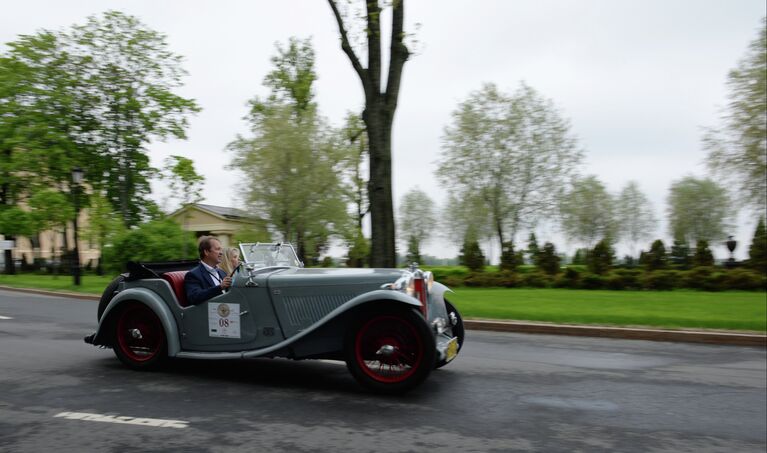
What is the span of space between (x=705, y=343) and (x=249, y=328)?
25.3 feet

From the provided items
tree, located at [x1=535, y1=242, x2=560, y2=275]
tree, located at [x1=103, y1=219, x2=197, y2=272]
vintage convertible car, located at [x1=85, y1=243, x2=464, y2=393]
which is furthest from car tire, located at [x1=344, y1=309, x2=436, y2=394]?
tree, located at [x1=103, y1=219, x2=197, y2=272]

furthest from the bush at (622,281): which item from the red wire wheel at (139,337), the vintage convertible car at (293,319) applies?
the red wire wheel at (139,337)

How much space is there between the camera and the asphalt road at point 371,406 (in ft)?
13.3

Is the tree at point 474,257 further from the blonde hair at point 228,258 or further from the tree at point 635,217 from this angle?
the tree at point 635,217

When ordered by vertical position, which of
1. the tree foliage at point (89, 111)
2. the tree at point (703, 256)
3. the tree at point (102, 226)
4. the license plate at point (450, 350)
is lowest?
the license plate at point (450, 350)

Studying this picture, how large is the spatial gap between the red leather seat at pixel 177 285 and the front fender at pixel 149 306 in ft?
0.49

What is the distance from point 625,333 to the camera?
32.6 feet

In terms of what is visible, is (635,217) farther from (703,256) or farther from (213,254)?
(213,254)

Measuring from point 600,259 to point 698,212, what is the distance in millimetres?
38557

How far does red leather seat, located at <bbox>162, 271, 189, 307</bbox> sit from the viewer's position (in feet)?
19.3

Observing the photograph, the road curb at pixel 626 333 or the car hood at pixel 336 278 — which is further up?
the car hood at pixel 336 278

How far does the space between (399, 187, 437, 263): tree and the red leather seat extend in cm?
6461

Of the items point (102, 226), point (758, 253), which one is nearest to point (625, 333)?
point (758, 253)

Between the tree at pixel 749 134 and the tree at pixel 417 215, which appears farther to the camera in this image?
the tree at pixel 417 215
